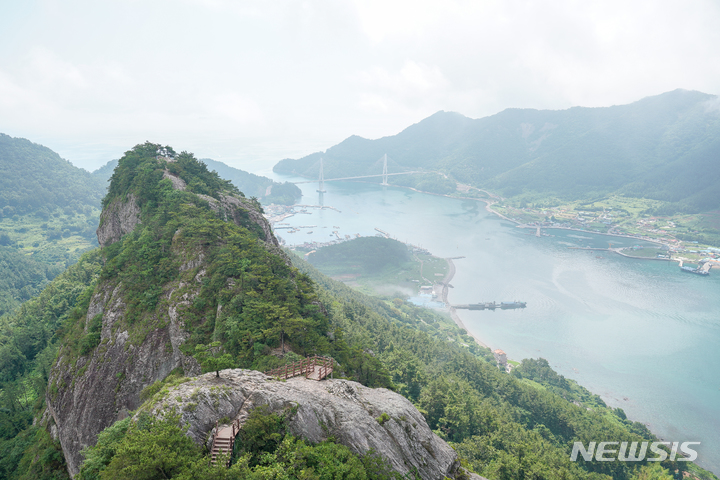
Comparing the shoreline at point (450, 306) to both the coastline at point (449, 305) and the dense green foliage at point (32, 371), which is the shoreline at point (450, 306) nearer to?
the coastline at point (449, 305)

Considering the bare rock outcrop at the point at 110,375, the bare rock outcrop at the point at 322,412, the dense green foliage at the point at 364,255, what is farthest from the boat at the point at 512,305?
the bare rock outcrop at the point at 110,375

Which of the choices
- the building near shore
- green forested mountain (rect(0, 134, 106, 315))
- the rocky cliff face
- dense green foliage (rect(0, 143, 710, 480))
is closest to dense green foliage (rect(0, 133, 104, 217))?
green forested mountain (rect(0, 134, 106, 315))

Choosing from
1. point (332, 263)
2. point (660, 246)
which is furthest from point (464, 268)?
point (660, 246)

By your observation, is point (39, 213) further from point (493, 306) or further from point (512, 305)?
point (512, 305)

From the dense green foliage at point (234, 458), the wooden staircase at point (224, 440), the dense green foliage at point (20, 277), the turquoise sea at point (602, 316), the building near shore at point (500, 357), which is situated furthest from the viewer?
the dense green foliage at point (20, 277)

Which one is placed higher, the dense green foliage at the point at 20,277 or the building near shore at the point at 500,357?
the dense green foliage at the point at 20,277

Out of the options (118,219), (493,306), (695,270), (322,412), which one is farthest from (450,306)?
(322,412)
